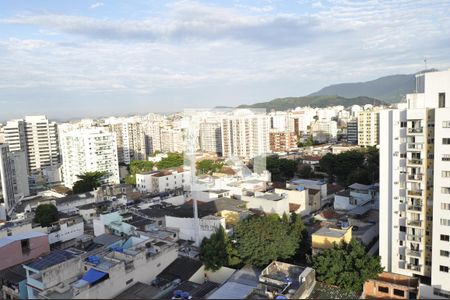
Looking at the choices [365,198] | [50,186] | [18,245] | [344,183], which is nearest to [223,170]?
[344,183]

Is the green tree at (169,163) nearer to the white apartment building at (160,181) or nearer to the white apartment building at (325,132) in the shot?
the white apartment building at (160,181)

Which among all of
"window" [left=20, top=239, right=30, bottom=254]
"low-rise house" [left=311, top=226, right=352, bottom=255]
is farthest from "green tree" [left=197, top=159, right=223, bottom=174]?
"low-rise house" [left=311, top=226, right=352, bottom=255]

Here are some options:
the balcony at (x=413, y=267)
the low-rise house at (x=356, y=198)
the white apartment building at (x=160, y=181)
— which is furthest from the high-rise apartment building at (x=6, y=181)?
the balcony at (x=413, y=267)

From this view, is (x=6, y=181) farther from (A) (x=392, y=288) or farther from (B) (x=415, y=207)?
(B) (x=415, y=207)

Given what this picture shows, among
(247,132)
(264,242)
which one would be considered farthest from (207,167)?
(264,242)

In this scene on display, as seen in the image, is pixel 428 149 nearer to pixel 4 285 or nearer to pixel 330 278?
pixel 330 278
